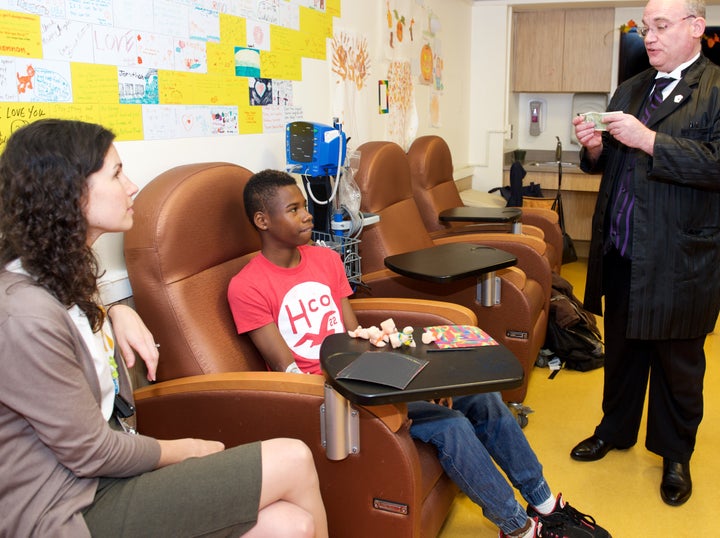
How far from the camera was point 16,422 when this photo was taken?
1.12 m

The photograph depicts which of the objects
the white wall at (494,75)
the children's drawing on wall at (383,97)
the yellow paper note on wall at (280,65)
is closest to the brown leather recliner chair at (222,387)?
the yellow paper note on wall at (280,65)

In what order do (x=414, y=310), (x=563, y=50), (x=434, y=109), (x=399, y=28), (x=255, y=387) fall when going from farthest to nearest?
1. (x=563, y=50)
2. (x=434, y=109)
3. (x=399, y=28)
4. (x=414, y=310)
5. (x=255, y=387)

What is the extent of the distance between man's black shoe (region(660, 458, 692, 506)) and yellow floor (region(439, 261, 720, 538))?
1.0 inches

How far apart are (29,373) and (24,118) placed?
2.53ft

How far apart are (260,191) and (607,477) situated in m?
1.52

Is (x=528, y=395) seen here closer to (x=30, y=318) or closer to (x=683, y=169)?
(x=683, y=169)

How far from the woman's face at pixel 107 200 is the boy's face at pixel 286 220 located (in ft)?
2.08

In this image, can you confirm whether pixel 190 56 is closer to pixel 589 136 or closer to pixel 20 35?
pixel 20 35

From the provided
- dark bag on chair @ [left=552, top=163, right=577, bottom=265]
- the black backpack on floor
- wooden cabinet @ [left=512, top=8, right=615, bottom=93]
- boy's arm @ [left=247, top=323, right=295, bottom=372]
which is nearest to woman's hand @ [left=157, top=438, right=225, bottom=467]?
boy's arm @ [left=247, top=323, right=295, bottom=372]

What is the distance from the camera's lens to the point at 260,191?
193cm

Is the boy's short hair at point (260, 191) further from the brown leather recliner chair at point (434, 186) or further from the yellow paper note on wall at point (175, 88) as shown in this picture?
the brown leather recliner chair at point (434, 186)

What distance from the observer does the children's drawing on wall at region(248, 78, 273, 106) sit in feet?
7.88

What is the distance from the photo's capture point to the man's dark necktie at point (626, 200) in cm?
213

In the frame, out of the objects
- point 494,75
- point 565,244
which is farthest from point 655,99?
point 494,75
